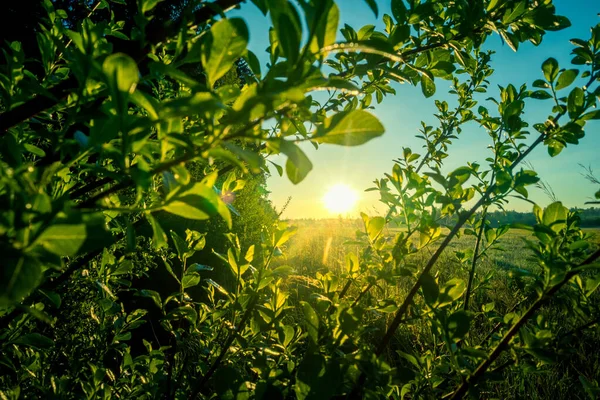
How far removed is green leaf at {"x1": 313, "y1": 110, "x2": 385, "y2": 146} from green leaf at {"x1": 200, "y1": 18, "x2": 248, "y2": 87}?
6.6 inches

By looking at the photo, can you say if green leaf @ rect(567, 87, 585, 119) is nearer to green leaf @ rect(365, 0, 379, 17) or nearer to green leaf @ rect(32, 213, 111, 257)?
green leaf @ rect(365, 0, 379, 17)

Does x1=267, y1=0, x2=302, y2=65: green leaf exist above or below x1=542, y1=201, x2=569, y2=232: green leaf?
above

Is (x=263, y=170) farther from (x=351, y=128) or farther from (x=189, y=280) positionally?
(x=351, y=128)

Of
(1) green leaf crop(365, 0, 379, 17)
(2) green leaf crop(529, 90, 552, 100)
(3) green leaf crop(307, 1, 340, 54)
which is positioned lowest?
(3) green leaf crop(307, 1, 340, 54)

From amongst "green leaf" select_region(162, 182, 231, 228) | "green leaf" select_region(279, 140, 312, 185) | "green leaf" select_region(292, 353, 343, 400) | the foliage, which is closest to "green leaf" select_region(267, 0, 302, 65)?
the foliage

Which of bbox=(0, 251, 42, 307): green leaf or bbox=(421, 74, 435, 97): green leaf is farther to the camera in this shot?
bbox=(421, 74, 435, 97): green leaf

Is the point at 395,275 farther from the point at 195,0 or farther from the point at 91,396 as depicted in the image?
the point at 91,396

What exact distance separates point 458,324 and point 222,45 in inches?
32.7

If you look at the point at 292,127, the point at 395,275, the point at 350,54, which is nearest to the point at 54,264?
the point at 292,127

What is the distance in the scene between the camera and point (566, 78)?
113cm

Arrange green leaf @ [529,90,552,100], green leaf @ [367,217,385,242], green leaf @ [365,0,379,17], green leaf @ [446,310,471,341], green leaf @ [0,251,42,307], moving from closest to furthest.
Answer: green leaf @ [0,251,42,307] < green leaf @ [365,0,379,17] < green leaf @ [446,310,471,341] < green leaf @ [367,217,385,242] < green leaf @ [529,90,552,100]

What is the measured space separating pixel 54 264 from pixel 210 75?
333mm

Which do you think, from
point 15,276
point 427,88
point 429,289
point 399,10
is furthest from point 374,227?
point 15,276

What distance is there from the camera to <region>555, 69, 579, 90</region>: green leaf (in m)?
1.12
